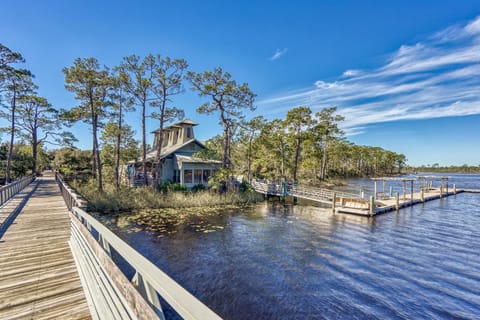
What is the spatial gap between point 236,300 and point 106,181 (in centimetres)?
2068

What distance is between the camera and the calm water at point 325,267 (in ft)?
18.9

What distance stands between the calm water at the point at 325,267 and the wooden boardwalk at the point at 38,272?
3.19m

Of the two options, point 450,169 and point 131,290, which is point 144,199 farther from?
point 450,169

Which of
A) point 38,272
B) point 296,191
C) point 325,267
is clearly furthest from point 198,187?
point 38,272

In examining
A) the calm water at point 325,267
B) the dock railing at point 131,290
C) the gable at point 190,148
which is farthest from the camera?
the gable at point 190,148

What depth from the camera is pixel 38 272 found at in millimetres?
4125

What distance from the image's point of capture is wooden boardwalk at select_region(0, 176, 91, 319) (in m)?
3.07

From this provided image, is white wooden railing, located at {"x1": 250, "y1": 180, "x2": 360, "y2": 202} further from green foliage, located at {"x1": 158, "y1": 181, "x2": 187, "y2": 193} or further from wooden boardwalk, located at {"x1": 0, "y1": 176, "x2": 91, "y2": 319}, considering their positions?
wooden boardwalk, located at {"x1": 0, "y1": 176, "x2": 91, "y2": 319}

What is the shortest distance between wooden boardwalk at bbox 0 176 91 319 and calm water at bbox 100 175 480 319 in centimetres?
319

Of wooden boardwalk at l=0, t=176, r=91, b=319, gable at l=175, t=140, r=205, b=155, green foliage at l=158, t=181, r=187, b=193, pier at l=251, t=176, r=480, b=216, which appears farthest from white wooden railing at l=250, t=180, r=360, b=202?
wooden boardwalk at l=0, t=176, r=91, b=319

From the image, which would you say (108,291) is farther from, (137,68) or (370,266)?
(137,68)

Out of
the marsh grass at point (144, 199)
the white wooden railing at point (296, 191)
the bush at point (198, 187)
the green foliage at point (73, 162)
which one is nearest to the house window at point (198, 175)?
the bush at point (198, 187)

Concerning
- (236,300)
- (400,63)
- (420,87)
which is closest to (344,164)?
(420,87)

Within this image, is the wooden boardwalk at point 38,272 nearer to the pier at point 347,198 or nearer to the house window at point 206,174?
the house window at point 206,174
